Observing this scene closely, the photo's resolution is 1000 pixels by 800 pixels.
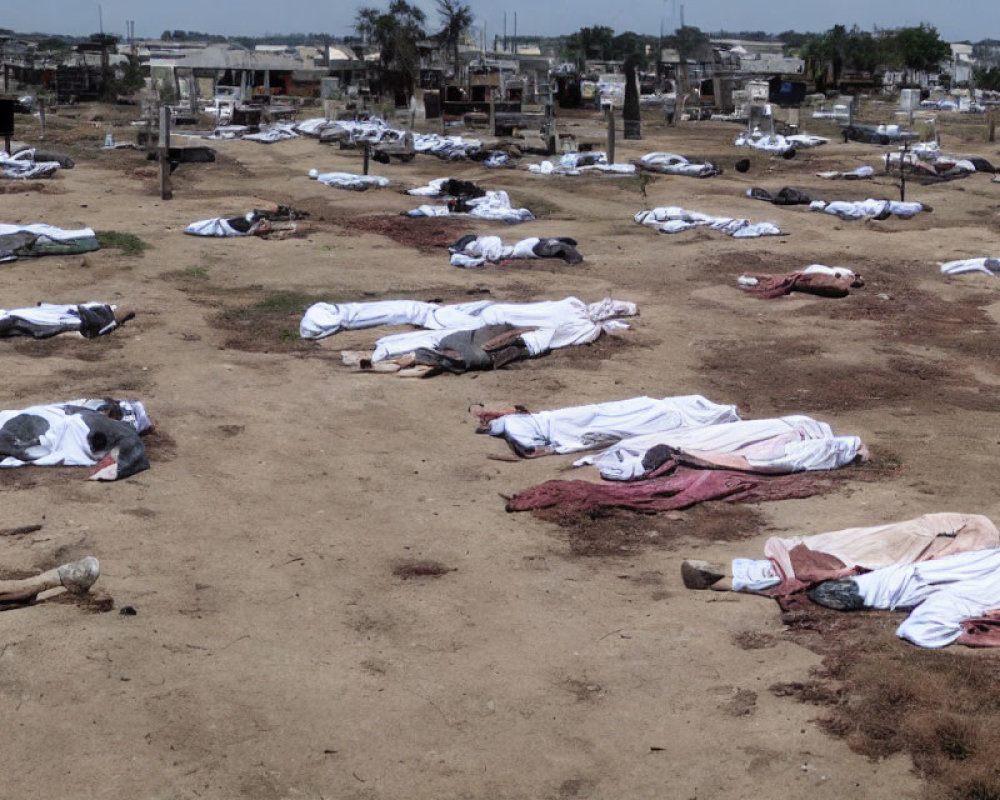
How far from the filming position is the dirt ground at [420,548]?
549cm

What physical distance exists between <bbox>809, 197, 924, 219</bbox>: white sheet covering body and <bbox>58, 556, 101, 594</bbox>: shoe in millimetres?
17972

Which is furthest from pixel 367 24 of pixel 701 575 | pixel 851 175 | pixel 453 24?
pixel 701 575

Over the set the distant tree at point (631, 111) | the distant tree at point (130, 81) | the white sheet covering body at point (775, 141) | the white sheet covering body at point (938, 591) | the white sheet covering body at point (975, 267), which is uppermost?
the distant tree at point (130, 81)

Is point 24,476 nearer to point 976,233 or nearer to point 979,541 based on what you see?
point 979,541

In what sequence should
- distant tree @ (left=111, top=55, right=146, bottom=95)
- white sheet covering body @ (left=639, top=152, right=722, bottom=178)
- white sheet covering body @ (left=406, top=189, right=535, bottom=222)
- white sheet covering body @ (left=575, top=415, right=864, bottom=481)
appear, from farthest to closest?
distant tree @ (left=111, top=55, right=146, bottom=95)
white sheet covering body @ (left=639, top=152, right=722, bottom=178)
white sheet covering body @ (left=406, top=189, right=535, bottom=222)
white sheet covering body @ (left=575, top=415, right=864, bottom=481)

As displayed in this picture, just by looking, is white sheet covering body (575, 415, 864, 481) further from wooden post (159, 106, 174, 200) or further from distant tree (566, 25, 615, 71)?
distant tree (566, 25, 615, 71)

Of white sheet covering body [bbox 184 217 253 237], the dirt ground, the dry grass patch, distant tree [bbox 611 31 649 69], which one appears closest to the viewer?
the dry grass patch

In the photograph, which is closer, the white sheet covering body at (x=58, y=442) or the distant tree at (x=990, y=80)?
the white sheet covering body at (x=58, y=442)

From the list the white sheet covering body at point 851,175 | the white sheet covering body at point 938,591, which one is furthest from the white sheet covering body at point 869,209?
the white sheet covering body at point 938,591

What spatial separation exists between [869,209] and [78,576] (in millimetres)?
18434

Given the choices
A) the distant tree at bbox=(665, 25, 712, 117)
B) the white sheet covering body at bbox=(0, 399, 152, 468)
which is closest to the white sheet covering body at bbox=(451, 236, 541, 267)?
the white sheet covering body at bbox=(0, 399, 152, 468)

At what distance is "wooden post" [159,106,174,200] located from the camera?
74.1 ft

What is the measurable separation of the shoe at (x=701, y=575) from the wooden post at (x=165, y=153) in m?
17.7

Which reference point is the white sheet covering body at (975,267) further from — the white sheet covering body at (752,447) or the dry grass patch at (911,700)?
the dry grass patch at (911,700)
